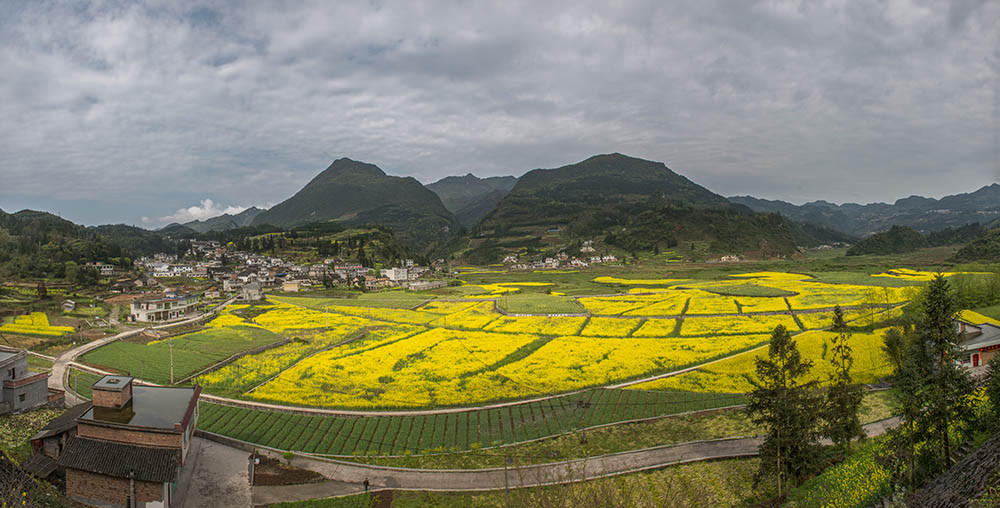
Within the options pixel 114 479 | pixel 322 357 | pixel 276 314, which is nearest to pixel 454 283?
pixel 276 314

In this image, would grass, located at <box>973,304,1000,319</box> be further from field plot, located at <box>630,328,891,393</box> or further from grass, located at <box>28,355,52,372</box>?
grass, located at <box>28,355,52,372</box>

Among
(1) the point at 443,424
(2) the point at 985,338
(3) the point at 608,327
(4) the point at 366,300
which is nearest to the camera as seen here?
(1) the point at 443,424

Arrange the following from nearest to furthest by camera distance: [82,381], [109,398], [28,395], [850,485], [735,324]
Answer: [850,485], [109,398], [28,395], [82,381], [735,324]

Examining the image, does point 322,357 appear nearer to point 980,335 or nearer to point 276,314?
point 276,314

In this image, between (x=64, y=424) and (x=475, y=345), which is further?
(x=475, y=345)

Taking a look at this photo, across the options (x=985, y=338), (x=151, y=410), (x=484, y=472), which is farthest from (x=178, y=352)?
(x=985, y=338)

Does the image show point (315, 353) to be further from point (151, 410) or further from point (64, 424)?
point (64, 424)

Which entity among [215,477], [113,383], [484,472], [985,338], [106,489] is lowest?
[215,477]

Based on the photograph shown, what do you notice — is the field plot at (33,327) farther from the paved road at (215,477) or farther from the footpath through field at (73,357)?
the paved road at (215,477)
